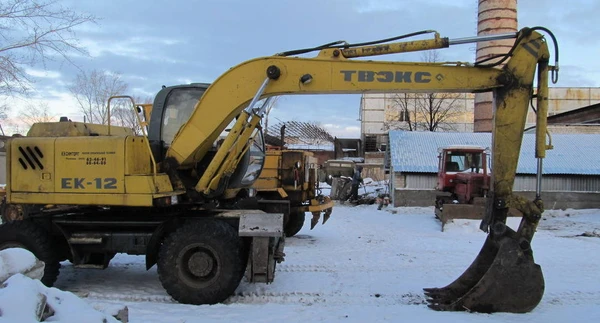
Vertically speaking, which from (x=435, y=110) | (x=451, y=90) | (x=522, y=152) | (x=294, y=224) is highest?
(x=435, y=110)

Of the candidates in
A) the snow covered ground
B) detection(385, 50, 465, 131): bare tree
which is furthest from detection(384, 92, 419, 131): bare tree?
the snow covered ground

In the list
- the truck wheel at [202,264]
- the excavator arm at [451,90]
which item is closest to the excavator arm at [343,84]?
the excavator arm at [451,90]

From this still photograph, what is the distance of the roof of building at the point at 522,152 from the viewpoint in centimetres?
2058

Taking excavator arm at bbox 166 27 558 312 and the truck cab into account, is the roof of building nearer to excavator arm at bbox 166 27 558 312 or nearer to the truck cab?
the truck cab

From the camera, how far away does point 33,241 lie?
6.58m

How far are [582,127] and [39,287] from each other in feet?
105

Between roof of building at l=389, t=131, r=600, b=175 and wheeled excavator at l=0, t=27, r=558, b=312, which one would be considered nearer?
wheeled excavator at l=0, t=27, r=558, b=312

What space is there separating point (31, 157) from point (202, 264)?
2.83m

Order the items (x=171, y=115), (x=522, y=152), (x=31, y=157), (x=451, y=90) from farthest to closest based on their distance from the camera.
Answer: (x=522, y=152) → (x=171, y=115) → (x=31, y=157) → (x=451, y=90)

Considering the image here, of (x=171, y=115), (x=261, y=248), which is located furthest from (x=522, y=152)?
(x=171, y=115)

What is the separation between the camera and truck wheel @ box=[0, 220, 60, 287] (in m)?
6.59

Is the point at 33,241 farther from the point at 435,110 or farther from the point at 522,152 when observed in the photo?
the point at 435,110

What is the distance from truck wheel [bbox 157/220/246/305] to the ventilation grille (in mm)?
2137

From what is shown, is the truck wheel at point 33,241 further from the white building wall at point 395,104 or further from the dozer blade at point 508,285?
the white building wall at point 395,104
